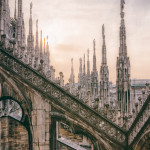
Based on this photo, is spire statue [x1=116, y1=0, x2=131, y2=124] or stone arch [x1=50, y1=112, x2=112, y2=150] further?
spire statue [x1=116, y1=0, x2=131, y2=124]

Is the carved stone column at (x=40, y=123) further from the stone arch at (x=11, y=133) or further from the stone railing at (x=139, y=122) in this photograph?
the stone arch at (x=11, y=133)

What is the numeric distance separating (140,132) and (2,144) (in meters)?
8.13

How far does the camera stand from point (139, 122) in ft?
27.9

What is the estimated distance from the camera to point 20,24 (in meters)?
28.0

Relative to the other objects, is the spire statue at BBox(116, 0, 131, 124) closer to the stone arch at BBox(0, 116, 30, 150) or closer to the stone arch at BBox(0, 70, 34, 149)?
the stone arch at BBox(0, 70, 34, 149)

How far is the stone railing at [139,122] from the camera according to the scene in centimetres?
799

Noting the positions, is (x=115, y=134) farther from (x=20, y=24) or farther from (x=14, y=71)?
(x=20, y=24)

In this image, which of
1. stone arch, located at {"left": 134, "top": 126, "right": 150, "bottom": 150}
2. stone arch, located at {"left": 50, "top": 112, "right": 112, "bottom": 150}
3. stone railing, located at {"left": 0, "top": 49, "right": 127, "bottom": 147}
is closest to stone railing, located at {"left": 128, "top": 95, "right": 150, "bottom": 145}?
stone arch, located at {"left": 134, "top": 126, "right": 150, "bottom": 150}

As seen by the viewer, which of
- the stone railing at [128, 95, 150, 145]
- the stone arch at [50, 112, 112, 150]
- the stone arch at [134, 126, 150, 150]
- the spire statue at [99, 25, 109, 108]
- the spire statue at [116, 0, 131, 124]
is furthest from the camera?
the spire statue at [99, 25, 109, 108]

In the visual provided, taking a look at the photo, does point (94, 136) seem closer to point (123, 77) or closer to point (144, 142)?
point (144, 142)

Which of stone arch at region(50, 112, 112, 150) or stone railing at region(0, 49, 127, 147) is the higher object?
stone railing at region(0, 49, 127, 147)

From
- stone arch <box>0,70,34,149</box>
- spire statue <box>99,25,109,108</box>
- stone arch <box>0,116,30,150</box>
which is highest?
spire statue <box>99,25,109,108</box>

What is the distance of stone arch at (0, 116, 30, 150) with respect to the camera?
43.7 ft

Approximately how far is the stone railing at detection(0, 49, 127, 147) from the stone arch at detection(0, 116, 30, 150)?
460cm
